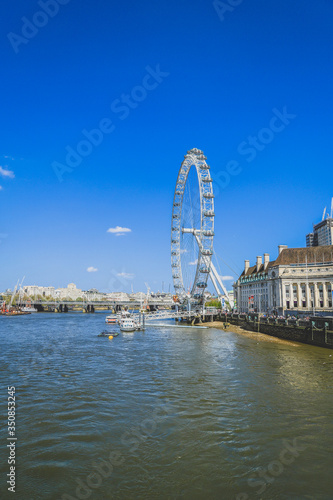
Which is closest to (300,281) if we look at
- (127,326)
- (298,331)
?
(298,331)

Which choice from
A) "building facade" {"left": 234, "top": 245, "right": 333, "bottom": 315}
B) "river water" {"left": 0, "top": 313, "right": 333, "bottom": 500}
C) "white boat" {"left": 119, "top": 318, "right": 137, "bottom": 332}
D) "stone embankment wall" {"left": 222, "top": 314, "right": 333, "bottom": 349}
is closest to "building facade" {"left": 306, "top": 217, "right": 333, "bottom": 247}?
"building facade" {"left": 234, "top": 245, "right": 333, "bottom": 315}

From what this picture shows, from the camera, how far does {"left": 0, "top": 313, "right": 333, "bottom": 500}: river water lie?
31.5ft

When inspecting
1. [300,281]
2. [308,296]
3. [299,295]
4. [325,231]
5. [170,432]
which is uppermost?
[325,231]

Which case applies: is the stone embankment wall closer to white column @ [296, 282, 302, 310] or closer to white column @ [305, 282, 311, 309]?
white column @ [305, 282, 311, 309]

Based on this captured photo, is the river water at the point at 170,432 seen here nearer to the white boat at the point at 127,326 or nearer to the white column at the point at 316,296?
the white boat at the point at 127,326

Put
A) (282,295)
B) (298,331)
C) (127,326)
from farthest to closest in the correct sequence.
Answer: (282,295) → (127,326) → (298,331)

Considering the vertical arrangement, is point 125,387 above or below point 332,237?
below

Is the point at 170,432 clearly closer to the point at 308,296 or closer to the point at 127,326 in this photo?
the point at 127,326

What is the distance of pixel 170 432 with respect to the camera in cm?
1313

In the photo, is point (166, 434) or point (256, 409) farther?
point (256, 409)

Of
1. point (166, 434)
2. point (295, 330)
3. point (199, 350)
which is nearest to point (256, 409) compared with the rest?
point (166, 434)

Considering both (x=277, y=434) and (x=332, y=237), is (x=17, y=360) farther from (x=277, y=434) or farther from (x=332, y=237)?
(x=332, y=237)

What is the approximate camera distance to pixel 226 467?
10.6 metres

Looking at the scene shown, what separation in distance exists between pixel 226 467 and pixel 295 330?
35160 millimetres
